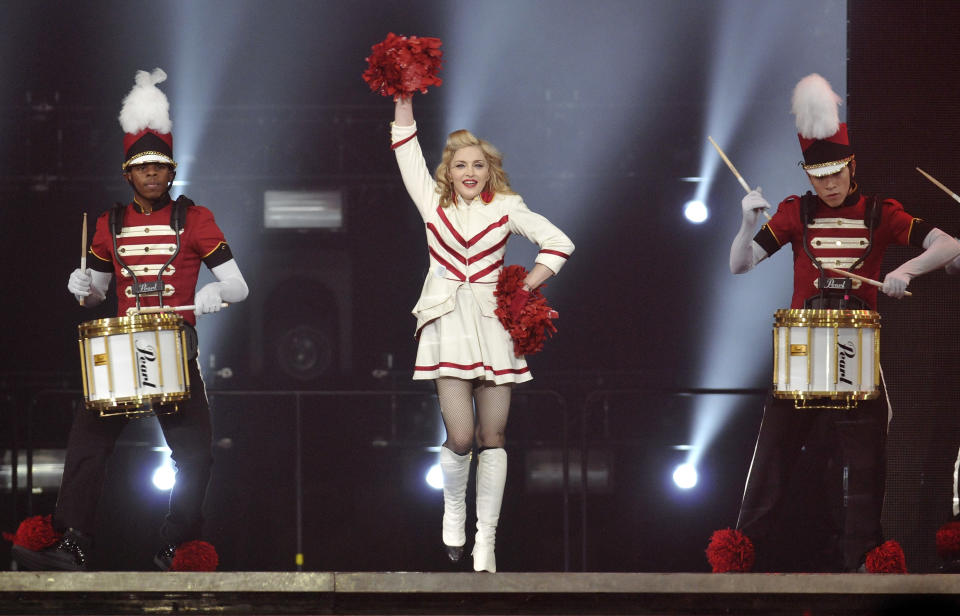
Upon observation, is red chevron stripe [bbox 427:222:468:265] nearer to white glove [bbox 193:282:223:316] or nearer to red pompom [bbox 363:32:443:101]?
red pompom [bbox 363:32:443:101]

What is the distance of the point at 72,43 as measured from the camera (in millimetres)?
8781

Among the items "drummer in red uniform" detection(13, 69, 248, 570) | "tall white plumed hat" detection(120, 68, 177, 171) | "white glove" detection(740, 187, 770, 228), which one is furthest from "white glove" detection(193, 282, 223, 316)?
"white glove" detection(740, 187, 770, 228)

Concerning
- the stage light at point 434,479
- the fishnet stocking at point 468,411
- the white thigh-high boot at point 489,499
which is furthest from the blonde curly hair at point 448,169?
the stage light at point 434,479

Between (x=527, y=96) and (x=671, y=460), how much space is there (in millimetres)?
2682

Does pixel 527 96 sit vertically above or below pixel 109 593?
above

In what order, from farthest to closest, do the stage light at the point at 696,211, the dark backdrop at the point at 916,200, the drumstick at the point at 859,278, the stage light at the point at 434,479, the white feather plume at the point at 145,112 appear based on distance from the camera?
1. the stage light at the point at 696,211
2. the stage light at the point at 434,479
3. the dark backdrop at the point at 916,200
4. the white feather plume at the point at 145,112
5. the drumstick at the point at 859,278

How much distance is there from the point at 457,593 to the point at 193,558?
3.96 feet

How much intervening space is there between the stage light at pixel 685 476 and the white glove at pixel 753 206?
323 centimetres

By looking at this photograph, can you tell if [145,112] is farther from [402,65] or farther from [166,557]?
→ [166,557]

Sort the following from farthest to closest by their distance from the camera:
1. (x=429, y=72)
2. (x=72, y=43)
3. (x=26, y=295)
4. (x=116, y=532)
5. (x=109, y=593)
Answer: (x=26, y=295), (x=72, y=43), (x=116, y=532), (x=429, y=72), (x=109, y=593)

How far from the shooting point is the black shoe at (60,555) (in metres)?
5.18

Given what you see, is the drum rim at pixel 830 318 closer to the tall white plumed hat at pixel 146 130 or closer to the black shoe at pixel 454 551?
the black shoe at pixel 454 551

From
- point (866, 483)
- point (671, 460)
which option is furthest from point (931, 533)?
point (671, 460)

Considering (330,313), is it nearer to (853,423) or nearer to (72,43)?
(72,43)
